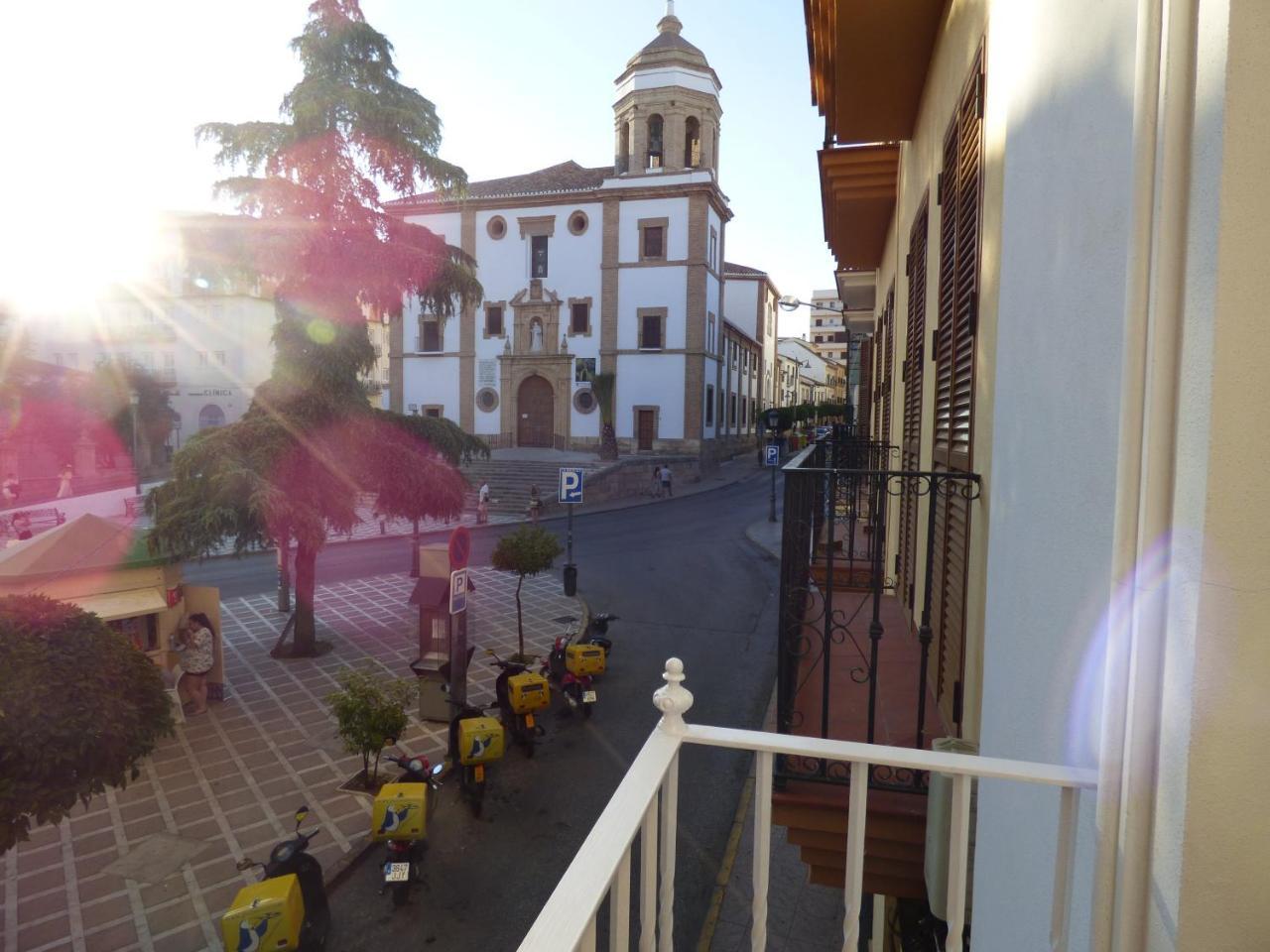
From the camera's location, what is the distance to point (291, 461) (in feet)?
37.8

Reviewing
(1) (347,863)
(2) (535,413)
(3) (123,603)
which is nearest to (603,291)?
(2) (535,413)

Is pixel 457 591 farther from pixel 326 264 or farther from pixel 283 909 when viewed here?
pixel 326 264

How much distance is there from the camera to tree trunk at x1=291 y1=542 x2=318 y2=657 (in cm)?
1201

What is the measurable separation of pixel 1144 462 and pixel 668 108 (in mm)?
40529

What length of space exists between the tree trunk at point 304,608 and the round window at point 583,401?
27.4 meters

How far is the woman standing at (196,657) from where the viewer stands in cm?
960

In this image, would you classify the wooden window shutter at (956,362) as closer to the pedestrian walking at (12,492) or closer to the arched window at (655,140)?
the pedestrian walking at (12,492)

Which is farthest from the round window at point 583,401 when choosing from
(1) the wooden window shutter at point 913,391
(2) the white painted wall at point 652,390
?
(1) the wooden window shutter at point 913,391

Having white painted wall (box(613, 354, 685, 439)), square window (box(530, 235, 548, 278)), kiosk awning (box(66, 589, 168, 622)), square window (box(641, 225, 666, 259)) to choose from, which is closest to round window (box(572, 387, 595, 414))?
white painted wall (box(613, 354, 685, 439))

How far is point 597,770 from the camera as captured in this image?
849 centimetres

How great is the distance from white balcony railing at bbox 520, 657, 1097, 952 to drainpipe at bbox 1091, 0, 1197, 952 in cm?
18

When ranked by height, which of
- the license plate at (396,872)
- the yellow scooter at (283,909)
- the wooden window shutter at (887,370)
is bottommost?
the license plate at (396,872)

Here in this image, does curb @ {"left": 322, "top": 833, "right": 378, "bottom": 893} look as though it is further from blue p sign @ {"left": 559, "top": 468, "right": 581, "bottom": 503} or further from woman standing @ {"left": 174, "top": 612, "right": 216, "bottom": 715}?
blue p sign @ {"left": 559, "top": 468, "right": 581, "bottom": 503}

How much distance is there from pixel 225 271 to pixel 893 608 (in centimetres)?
1162
